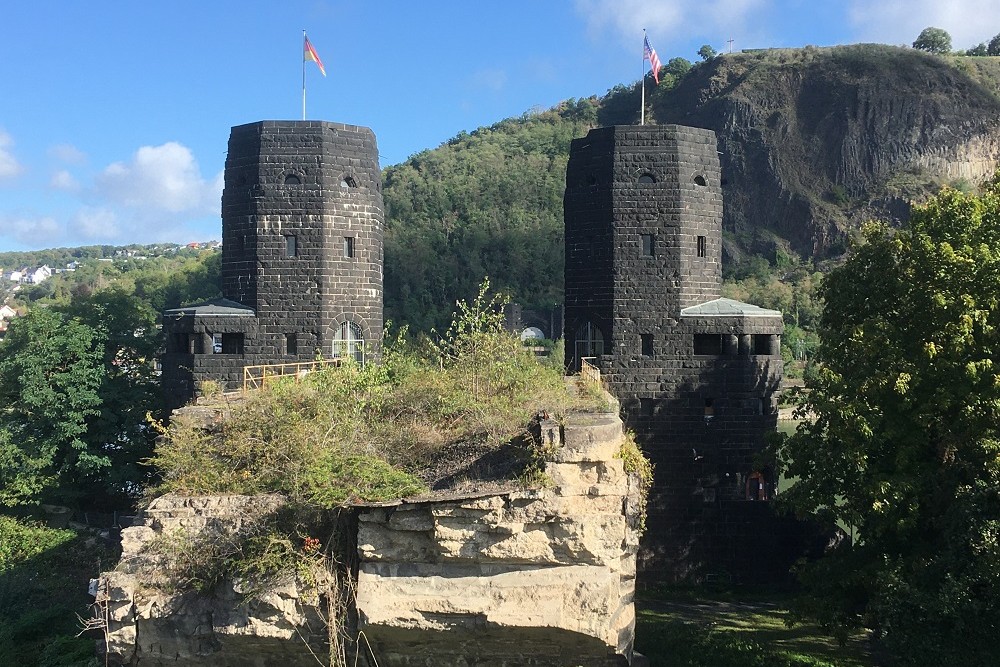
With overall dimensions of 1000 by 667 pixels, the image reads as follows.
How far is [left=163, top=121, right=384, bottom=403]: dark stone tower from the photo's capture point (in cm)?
1784

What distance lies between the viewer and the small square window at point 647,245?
18.3m

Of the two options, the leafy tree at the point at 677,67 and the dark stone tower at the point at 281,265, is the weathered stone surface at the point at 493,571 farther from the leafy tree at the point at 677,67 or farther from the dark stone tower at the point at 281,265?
the leafy tree at the point at 677,67

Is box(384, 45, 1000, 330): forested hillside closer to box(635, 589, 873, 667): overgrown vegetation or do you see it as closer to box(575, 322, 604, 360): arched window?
box(575, 322, 604, 360): arched window

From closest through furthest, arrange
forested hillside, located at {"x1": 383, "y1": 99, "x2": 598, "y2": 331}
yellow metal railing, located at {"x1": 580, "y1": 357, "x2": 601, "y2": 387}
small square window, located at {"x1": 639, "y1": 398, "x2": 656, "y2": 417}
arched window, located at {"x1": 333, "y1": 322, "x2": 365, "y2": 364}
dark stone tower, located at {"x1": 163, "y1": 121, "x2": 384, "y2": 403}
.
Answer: yellow metal railing, located at {"x1": 580, "y1": 357, "x2": 601, "y2": 387}
dark stone tower, located at {"x1": 163, "y1": 121, "x2": 384, "y2": 403}
small square window, located at {"x1": 639, "y1": 398, "x2": 656, "y2": 417}
arched window, located at {"x1": 333, "y1": 322, "x2": 365, "y2": 364}
forested hillside, located at {"x1": 383, "y1": 99, "x2": 598, "y2": 331}

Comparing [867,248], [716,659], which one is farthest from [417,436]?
[867,248]

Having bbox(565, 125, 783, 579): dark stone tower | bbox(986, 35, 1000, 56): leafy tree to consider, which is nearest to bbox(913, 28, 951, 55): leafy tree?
bbox(986, 35, 1000, 56): leafy tree

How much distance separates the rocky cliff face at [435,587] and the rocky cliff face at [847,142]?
218 ft

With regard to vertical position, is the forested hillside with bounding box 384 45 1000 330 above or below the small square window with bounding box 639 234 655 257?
above

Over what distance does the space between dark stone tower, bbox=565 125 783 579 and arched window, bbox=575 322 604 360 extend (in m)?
0.03

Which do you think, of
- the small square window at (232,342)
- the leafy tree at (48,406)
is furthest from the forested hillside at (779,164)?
the small square window at (232,342)

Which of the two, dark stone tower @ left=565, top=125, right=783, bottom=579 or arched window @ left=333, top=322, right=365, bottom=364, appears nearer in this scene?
dark stone tower @ left=565, top=125, right=783, bottom=579

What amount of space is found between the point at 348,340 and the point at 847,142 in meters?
68.9

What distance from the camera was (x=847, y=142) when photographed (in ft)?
254

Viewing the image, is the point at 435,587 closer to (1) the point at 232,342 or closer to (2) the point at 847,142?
(1) the point at 232,342
